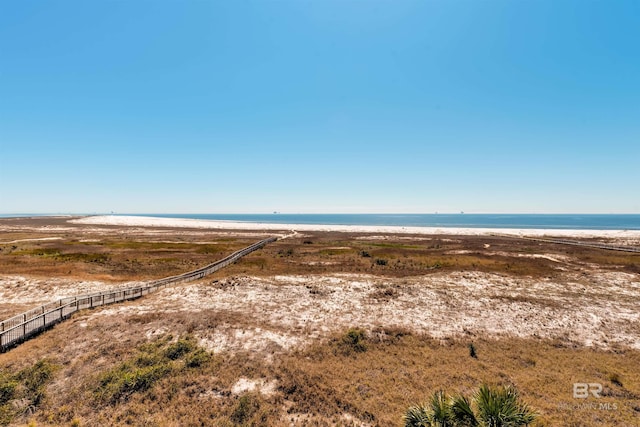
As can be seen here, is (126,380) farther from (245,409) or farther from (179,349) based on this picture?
(245,409)

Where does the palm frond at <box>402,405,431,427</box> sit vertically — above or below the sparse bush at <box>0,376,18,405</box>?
above

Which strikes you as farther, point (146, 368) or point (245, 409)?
point (146, 368)

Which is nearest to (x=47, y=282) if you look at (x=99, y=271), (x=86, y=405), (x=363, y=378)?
(x=99, y=271)

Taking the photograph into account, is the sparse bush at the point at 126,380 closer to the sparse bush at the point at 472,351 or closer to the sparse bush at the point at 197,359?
the sparse bush at the point at 197,359

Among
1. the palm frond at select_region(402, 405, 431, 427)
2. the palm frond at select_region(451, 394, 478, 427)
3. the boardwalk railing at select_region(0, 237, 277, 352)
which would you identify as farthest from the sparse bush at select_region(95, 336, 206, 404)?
the palm frond at select_region(451, 394, 478, 427)

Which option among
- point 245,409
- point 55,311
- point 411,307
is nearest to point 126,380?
point 245,409

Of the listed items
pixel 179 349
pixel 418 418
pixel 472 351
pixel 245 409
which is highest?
pixel 418 418

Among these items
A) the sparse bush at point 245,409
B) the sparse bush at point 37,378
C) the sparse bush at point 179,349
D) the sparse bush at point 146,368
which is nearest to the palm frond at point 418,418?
the sparse bush at point 245,409

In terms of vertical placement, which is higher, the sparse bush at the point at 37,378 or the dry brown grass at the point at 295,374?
the sparse bush at the point at 37,378

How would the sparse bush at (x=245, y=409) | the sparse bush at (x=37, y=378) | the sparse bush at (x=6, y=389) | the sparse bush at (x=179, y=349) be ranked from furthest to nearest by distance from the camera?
1. the sparse bush at (x=179, y=349)
2. the sparse bush at (x=37, y=378)
3. the sparse bush at (x=6, y=389)
4. the sparse bush at (x=245, y=409)

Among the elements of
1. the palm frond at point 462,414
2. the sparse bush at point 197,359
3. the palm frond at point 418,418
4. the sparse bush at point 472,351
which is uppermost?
the palm frond at point 462,414

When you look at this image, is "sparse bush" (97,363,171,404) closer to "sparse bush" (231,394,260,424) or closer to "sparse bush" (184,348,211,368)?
"sparse bush" (184,348,211,368)

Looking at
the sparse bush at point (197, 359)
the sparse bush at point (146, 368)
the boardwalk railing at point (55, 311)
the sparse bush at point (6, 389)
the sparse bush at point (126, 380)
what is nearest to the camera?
the sparse bush at point (6, 389)

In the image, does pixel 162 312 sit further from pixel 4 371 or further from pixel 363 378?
pixel 363 378
